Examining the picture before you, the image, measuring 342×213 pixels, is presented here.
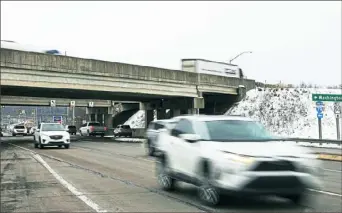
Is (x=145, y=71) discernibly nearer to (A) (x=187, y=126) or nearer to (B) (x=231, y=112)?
(B) (x=231, y=112)

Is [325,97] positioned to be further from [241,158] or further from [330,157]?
[241,158]

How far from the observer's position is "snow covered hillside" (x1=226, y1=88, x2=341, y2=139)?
43312mm

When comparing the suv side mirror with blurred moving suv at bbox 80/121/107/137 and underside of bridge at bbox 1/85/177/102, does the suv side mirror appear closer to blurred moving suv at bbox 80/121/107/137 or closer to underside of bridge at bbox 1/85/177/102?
underside of bridge at bbox 1/85/177/102

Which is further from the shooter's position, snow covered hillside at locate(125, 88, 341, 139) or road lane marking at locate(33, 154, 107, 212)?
snow covered hillside at locate(125, 88, 341, 139)

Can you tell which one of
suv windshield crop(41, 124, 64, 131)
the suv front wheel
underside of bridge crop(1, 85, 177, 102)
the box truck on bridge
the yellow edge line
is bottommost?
the yellow edge line

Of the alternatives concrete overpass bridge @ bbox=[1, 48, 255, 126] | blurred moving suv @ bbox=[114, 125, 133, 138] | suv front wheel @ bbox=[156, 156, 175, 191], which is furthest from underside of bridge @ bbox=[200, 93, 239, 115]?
suv front wheel @ bbox=[156, 156, 175, 191]

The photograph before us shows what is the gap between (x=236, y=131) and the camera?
29.3 ft

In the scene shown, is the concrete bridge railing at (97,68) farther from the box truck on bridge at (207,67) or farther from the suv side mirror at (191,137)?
the suv side mirror at (191,137)

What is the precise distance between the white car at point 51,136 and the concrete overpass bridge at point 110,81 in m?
5.30

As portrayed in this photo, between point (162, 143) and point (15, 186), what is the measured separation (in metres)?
4.07

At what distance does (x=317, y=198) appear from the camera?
31.3ft

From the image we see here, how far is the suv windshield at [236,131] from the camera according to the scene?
8.67 meters

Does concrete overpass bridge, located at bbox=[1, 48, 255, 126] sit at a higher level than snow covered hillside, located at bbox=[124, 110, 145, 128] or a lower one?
higher

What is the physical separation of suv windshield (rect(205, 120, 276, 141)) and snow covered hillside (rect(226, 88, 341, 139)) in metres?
31.8
